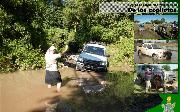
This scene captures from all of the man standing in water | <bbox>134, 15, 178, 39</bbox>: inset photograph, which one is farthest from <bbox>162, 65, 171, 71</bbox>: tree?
the man standing in water

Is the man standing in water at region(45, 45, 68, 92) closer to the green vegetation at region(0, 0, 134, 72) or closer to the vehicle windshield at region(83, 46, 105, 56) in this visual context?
the green vegetation at region(0, 0, 134, 72)

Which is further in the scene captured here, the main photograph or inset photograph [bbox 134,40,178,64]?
the main photograph

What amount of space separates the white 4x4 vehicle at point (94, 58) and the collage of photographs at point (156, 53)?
67 centimetres

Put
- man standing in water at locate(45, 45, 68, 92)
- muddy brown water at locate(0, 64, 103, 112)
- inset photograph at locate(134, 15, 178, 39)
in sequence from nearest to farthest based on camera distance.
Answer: inset photograph at locate(134, 15, 178, 39) → muddy brown water at locate(0, 64, 103, 112) → man standing in water at locate(45, 45, 68, 92)

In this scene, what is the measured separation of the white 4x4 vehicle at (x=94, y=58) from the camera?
779 cm

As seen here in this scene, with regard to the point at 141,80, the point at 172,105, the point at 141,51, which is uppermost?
the point at 141,51

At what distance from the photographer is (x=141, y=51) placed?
295 inches

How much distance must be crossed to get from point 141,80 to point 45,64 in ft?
6.40

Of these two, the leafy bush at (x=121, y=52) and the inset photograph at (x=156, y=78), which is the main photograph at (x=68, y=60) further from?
the inset photograph at (x=156, y=78)

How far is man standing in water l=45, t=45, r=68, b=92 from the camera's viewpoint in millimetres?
7738

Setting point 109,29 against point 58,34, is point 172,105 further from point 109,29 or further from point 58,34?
point 58,34

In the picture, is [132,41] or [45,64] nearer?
[132,41]

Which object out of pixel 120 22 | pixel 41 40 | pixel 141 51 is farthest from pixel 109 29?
pixel 41 40

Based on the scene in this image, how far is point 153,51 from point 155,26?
47cm
